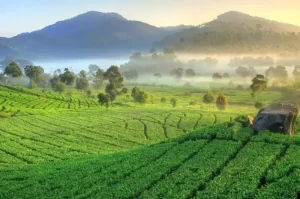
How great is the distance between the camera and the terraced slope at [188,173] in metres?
29.1

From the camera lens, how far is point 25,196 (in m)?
37.1

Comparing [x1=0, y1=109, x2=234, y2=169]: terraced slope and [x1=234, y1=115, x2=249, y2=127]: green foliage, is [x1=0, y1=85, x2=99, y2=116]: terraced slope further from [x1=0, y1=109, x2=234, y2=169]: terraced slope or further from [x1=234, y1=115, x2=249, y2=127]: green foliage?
[x1=234, y1=115, x2=249, y2=127]: green foliage

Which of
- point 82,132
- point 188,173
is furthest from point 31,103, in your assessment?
point 188,173

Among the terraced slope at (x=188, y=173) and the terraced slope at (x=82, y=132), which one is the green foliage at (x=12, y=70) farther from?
the terraced slope at (x=188, y=173)

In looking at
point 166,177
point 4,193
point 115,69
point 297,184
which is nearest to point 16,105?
point 115,69

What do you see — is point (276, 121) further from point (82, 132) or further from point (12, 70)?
point (12, 70)

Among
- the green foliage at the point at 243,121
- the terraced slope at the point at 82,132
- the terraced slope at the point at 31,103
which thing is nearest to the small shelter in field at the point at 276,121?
the green foliage at the point at 243,121

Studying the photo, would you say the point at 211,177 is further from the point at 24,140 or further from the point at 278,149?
the point at 24,140

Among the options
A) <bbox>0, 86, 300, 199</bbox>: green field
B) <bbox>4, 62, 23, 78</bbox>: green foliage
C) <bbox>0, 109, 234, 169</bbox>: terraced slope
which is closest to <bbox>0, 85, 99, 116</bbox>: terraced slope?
<bbox>0, 109, 234, 169</bbox>: terraced slope

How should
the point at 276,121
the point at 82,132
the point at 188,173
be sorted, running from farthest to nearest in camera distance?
the point at 82,132
the point at 276,121
the point at 188,173

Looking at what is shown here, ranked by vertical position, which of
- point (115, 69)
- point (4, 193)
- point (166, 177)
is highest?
point (115, 69)

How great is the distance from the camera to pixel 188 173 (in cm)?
3319

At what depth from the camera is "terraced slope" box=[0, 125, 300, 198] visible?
2914 centimetres

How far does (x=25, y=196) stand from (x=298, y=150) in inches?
996
